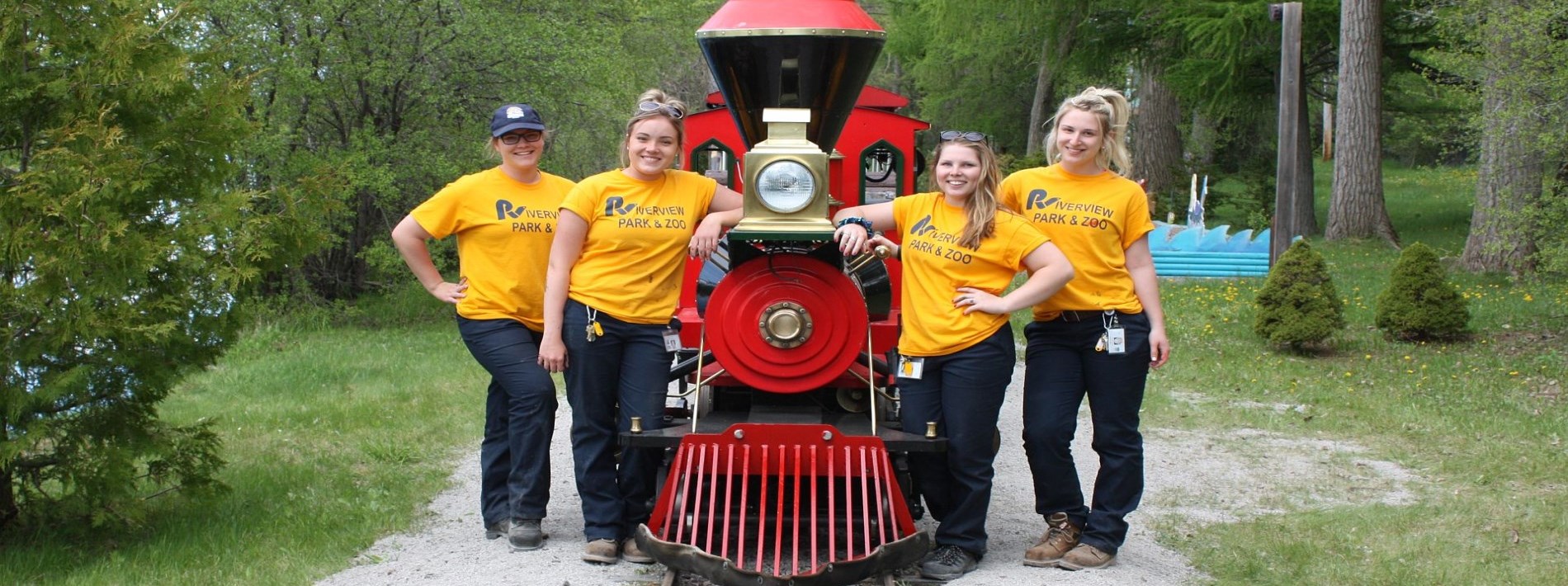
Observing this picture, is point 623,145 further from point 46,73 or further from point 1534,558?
point 1534,558

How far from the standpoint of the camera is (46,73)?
541 centimetres

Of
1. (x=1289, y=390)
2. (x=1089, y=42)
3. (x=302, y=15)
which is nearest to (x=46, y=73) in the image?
(x=1289, y=390)

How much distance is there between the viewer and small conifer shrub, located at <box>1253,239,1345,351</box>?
37.5 feet

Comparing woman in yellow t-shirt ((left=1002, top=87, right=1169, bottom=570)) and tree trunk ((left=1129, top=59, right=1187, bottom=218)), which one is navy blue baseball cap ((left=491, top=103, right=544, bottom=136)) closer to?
woman in yellow t-shirt ((left=1002, top=87, right=1169, bottom=570))

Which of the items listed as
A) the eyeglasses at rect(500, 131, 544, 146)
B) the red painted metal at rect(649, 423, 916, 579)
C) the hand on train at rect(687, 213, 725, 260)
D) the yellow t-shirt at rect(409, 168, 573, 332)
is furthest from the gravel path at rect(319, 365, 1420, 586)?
the eyeglasses at rect(500, 131, 544, 146)

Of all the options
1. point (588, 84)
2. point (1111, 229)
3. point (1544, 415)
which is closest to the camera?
point (1111, 229)

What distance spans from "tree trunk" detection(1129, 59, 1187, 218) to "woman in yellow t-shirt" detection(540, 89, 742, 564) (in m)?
20.8

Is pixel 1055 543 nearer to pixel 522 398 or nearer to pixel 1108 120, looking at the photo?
pixel 1108 120

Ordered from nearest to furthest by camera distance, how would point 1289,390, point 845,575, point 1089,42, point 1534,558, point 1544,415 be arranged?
point 845,575, point 1534,558, point 1544,415, point 1289,390, point 1089,42

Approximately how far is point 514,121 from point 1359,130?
15687 mm

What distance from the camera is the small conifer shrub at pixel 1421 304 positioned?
11539 millimetres

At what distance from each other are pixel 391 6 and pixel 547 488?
1069 centimetres

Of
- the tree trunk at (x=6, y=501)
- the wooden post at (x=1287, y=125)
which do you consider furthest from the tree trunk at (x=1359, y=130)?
the tree trunk at (x=6, y=501)

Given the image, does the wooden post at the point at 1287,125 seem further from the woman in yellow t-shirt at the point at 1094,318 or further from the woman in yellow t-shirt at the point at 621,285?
the woman in yellow t-shirt at the point at 621,285
